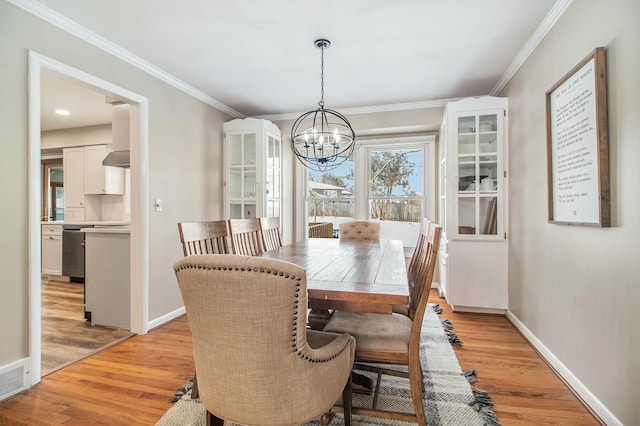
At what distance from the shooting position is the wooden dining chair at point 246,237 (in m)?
2.40

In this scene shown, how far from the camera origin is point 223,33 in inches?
95.0

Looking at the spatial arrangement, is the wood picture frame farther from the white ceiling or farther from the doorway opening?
the doorway opening

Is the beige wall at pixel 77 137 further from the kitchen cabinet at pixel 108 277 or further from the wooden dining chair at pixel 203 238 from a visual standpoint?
the wooden dining chair at pixel 203 238

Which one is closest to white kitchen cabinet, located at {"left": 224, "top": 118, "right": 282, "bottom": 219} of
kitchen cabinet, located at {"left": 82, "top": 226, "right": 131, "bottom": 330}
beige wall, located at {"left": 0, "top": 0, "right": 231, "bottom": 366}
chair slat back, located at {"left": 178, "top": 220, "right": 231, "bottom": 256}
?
beige wall, located at {"left": 0, "top": 0, "right": 231, "bottom": 366}

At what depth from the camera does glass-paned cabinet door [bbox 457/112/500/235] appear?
3.29 meters

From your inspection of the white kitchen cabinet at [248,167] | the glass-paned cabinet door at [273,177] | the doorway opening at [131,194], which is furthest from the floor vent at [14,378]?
the glass-paned cabinet door at [273,177]

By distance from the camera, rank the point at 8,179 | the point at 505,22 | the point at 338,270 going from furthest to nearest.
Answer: the point at 505,22 → the point at 8,179 → the point at 338,270

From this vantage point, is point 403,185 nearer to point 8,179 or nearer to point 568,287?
point 568,287

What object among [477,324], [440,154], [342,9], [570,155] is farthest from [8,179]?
[440,154]

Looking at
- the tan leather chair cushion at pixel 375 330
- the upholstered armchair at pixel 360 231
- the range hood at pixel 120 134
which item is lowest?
the tan leather chair cushion at pixel 375 330

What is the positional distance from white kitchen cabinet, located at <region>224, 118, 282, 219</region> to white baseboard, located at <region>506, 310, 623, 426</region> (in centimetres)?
300

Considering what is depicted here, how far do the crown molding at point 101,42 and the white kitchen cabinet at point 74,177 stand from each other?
9.58 feet

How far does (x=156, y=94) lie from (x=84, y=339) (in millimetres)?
2306

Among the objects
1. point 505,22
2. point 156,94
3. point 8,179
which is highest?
point 505,22
